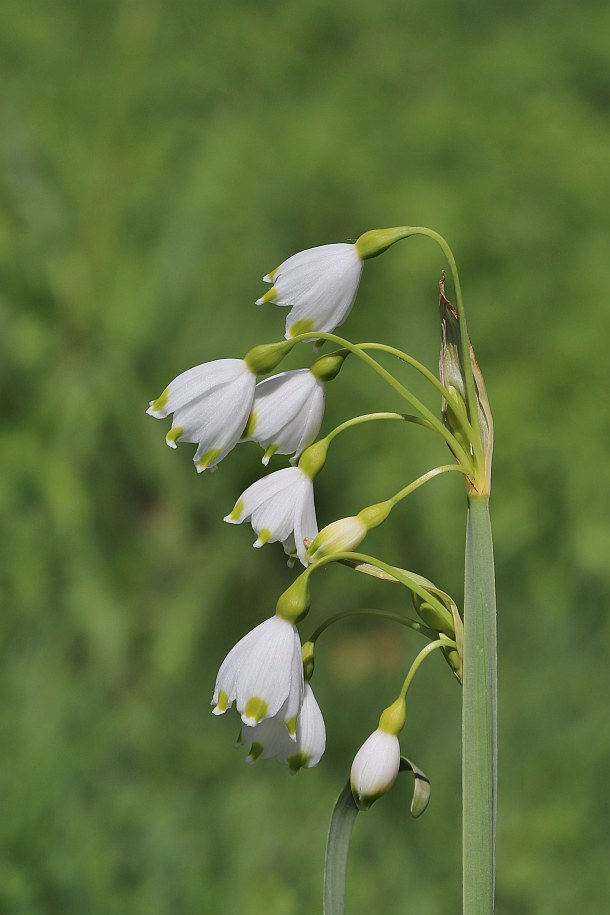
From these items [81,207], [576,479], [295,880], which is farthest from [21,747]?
[81,207]

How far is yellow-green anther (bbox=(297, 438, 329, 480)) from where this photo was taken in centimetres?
85

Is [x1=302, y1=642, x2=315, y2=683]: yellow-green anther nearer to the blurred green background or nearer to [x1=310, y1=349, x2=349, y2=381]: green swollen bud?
[x1=310, y1=349, x2=349, y2=381]: green swollen bud

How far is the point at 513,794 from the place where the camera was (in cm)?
230

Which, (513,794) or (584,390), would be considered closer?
(513,794)

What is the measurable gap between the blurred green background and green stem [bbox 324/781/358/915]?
1.04 meters

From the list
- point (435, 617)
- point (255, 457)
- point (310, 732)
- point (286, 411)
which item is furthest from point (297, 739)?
point (255, 457)

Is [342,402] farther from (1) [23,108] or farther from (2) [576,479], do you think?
(1) [23,108]

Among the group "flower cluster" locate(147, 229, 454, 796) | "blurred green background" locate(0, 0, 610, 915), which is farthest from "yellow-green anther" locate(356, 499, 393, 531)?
"blurred green background" locate(0, 0, 610, 915)

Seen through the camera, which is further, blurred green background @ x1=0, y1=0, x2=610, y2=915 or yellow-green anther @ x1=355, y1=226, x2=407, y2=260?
blurred green background @ x1=0, y1=0, x2=610, y2=915

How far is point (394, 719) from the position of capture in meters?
0.85

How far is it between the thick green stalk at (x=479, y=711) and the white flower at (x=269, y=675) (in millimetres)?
120

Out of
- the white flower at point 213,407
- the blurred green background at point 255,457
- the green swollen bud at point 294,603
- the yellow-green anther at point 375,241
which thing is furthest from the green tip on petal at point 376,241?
the blurred green background at point 255,457

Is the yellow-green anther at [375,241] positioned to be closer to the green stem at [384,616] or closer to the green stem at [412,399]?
the green stem at [412,399]

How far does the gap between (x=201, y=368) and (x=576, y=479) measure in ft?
7.09
